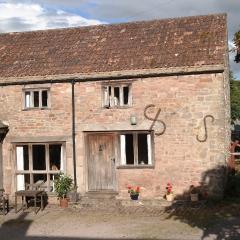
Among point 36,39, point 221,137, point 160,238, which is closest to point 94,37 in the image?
point 36,39

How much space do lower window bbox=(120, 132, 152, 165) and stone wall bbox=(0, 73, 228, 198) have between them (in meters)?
→ 0.31

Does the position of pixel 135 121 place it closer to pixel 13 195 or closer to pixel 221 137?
pixel 221 137

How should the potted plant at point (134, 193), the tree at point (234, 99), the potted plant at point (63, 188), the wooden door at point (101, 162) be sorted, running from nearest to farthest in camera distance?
the potted plant at point (134, 193) → the potted plant at point (63, 188) → the wooden door at point (101, 162) → the tree at point (234, 99)

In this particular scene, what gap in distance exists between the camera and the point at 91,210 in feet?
54.0

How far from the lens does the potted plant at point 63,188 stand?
17078 mm

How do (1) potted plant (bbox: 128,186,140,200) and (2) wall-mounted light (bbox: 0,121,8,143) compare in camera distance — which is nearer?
(1) potted plant (bbox: 128,186,140,200)

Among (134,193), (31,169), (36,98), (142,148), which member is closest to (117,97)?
(142,148)

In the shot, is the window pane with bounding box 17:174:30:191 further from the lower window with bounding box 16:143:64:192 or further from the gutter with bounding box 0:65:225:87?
the gutter with bounding box 0:65:225:87

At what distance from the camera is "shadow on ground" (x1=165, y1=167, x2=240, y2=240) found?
42.2ft

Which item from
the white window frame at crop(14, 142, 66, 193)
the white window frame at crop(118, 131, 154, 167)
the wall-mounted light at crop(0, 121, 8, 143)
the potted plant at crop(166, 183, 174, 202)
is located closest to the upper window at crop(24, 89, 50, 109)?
the wall-mounted light at crop(0, 121, 8, 143)

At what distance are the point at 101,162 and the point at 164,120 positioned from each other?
279 centimetres

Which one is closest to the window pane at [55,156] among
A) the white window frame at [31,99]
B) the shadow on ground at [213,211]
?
the white window frame at [31,99]

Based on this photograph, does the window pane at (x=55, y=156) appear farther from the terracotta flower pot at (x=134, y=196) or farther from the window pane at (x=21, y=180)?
the terracotta flower pot at (x=134, y=196)

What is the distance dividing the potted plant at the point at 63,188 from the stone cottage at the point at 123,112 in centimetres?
34
